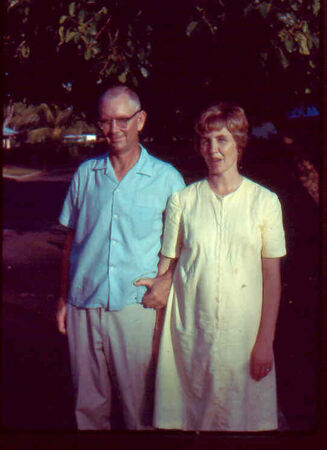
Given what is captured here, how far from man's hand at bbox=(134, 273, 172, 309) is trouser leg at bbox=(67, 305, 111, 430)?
0.83ft

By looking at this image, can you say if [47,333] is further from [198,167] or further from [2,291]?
[198,167]

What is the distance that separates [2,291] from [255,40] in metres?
1.91

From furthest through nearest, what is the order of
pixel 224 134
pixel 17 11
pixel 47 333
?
1. pixel 47 333
2. pixel 17 11
3. pixel 224 134

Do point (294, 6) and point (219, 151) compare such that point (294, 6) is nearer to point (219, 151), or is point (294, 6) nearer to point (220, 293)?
point (219, 151)

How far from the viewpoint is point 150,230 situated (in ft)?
8.74

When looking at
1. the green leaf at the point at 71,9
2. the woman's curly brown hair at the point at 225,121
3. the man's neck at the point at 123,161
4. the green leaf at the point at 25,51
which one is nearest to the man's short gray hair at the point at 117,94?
the man's neck at the point at 123,161

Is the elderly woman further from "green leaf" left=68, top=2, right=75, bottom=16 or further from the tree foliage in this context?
"green leaf" left=68, top=2, right=75, bottom=16

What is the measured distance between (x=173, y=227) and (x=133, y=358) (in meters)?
0.70

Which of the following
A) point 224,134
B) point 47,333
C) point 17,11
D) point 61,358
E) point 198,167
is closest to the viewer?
point 224,134

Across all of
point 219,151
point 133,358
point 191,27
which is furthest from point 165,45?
point 133,358

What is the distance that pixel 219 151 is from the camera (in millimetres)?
2547

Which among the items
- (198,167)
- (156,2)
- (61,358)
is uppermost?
(156,2)

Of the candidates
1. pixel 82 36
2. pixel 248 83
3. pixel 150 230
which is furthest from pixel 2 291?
pixel 248 83

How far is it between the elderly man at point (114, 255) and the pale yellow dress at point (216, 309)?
4.4 inches
